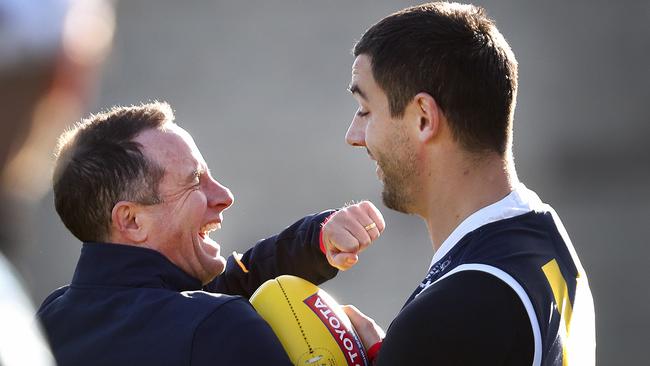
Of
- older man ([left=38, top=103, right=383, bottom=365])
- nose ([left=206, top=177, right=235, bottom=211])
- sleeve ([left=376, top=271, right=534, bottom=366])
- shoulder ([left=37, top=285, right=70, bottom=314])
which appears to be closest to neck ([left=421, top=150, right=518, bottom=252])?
older man ([left=38, top=103, right=383, bottom=365])

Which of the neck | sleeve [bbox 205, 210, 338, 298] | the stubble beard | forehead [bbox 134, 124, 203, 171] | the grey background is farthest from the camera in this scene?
the grey background

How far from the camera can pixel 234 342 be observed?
2514 millimetres

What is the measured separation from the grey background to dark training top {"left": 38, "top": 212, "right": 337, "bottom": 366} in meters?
6.90

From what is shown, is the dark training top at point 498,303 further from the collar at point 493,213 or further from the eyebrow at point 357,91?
the eyebrow at point 357,91

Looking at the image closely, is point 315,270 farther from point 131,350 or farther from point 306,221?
point 131,350

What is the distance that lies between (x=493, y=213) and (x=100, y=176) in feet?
3.64

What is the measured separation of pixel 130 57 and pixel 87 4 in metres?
9.10

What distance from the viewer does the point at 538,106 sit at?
9984 millimetres

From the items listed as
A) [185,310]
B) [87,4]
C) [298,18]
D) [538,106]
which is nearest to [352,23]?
[298,18]

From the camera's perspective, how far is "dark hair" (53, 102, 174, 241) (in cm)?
286

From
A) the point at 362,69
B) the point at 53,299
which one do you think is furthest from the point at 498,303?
the point at 53,299

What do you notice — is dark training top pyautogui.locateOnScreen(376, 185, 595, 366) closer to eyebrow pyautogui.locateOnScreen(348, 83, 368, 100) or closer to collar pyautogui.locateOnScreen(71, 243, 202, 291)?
eyebrow pyautogui.locateOnScreen(348, 83, 368, 100)

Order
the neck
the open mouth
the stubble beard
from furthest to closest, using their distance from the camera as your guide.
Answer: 1. the open mouth
2. the stubble beard
3. the neck

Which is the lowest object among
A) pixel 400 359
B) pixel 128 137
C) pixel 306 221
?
pixel 400 359
